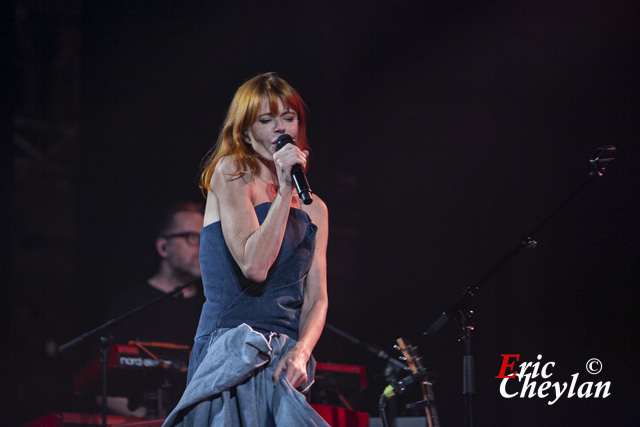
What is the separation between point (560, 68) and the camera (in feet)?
12.2

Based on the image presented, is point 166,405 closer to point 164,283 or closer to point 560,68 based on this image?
point 164,283

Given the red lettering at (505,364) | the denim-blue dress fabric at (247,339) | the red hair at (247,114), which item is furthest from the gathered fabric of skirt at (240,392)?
the red lettering at (505,364)

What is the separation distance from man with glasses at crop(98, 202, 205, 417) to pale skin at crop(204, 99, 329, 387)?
232 centimetres

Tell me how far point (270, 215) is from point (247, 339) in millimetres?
313

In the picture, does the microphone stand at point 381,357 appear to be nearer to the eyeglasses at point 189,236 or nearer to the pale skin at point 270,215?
the eyeglasses at point 189,236

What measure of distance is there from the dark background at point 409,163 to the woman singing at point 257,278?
2.05 meters

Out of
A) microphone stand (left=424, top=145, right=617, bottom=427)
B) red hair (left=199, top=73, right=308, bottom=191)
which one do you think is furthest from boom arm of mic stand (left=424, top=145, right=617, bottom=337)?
red hair (left=199, top=73, right=308, bottom=191)

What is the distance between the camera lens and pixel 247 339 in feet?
5.17

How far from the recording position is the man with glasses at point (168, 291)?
4.12 meters

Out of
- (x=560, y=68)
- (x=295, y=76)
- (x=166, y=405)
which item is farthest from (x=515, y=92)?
(x=166, y=405)

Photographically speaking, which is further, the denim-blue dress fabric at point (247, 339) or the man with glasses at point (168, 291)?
the man with glasses at point (168, 291)

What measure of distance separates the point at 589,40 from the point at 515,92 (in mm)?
486

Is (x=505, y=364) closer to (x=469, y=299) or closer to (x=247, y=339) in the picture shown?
(x=469, y=299)

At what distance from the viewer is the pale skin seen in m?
1.64
